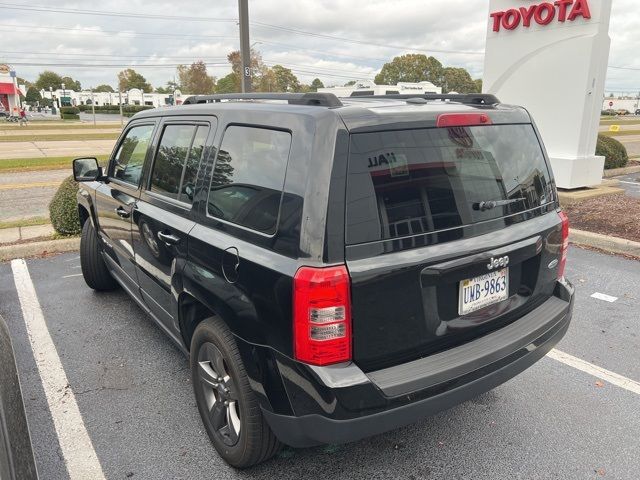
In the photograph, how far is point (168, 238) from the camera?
2834mm

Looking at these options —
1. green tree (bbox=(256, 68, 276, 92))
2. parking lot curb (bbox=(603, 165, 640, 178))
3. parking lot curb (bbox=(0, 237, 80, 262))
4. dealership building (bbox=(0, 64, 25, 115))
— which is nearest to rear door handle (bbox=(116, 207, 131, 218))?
parking lot curb (bbox=(0, 237, 80, 262))

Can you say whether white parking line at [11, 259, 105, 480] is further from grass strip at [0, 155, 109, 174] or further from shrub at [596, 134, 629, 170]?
shrub at [596, 134, 629, 170]

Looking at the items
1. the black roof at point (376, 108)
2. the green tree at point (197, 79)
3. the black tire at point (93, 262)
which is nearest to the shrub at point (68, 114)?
the green tree at point (197, 79)

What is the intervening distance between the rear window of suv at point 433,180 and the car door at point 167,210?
1078 millimetres

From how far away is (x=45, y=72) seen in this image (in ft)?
413

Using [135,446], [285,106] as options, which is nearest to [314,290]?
[285,106]

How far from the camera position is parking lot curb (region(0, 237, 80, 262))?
6125 millimetres

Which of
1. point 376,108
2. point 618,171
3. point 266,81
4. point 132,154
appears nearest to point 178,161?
point 132,154

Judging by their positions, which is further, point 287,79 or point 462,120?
point 287,79

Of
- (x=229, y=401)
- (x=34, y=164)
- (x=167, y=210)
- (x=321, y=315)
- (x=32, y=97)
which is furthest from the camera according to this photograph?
(x=32, y=97)

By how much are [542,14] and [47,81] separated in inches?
5495

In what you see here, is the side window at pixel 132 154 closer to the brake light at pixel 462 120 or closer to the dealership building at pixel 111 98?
the brake light at pixel 462 120

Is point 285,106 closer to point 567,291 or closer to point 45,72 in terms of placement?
point 567,291

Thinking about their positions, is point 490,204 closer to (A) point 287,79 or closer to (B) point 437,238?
(B) point 437,238
